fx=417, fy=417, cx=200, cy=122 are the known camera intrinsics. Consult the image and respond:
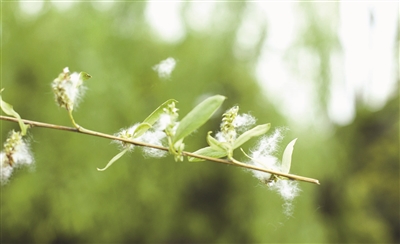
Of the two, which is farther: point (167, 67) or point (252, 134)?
point (167, 67)

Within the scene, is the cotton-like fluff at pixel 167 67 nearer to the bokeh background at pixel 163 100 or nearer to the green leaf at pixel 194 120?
the green leaf at pixel 194 120

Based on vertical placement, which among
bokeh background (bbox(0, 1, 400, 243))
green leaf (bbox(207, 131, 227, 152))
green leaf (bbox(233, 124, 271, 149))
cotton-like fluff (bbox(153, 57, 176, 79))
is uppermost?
bokeh background (bbox(0, 1, 400, 243))

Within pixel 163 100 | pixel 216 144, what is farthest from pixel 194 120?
pixel 163 100

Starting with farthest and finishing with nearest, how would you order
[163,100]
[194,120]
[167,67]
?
1. [163,100]
2. [167,67]
3. [194,120]

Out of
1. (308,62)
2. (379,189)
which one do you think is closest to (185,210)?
(308,62)

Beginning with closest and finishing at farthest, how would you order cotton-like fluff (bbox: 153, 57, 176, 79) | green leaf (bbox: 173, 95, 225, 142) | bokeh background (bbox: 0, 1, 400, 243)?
1. green leaf (bbox: 173, 95, 225, 142)
2. cotton-like fluff (bbox: 153, 57, 176, 79)
3. bokeh background (bbox: 0, 1, 400, 243)

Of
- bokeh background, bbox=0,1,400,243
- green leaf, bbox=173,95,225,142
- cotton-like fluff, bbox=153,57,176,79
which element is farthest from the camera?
bokeh background, bbox=0,1,400,243

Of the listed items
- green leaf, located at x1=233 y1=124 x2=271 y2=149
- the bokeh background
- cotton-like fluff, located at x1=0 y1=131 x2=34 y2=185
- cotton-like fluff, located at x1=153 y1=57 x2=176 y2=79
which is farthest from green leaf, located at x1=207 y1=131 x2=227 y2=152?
the bokeh background

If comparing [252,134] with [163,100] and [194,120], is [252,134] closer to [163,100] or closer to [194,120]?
[194,120]

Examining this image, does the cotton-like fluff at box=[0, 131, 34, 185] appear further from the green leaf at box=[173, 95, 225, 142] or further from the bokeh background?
the bokeh background
